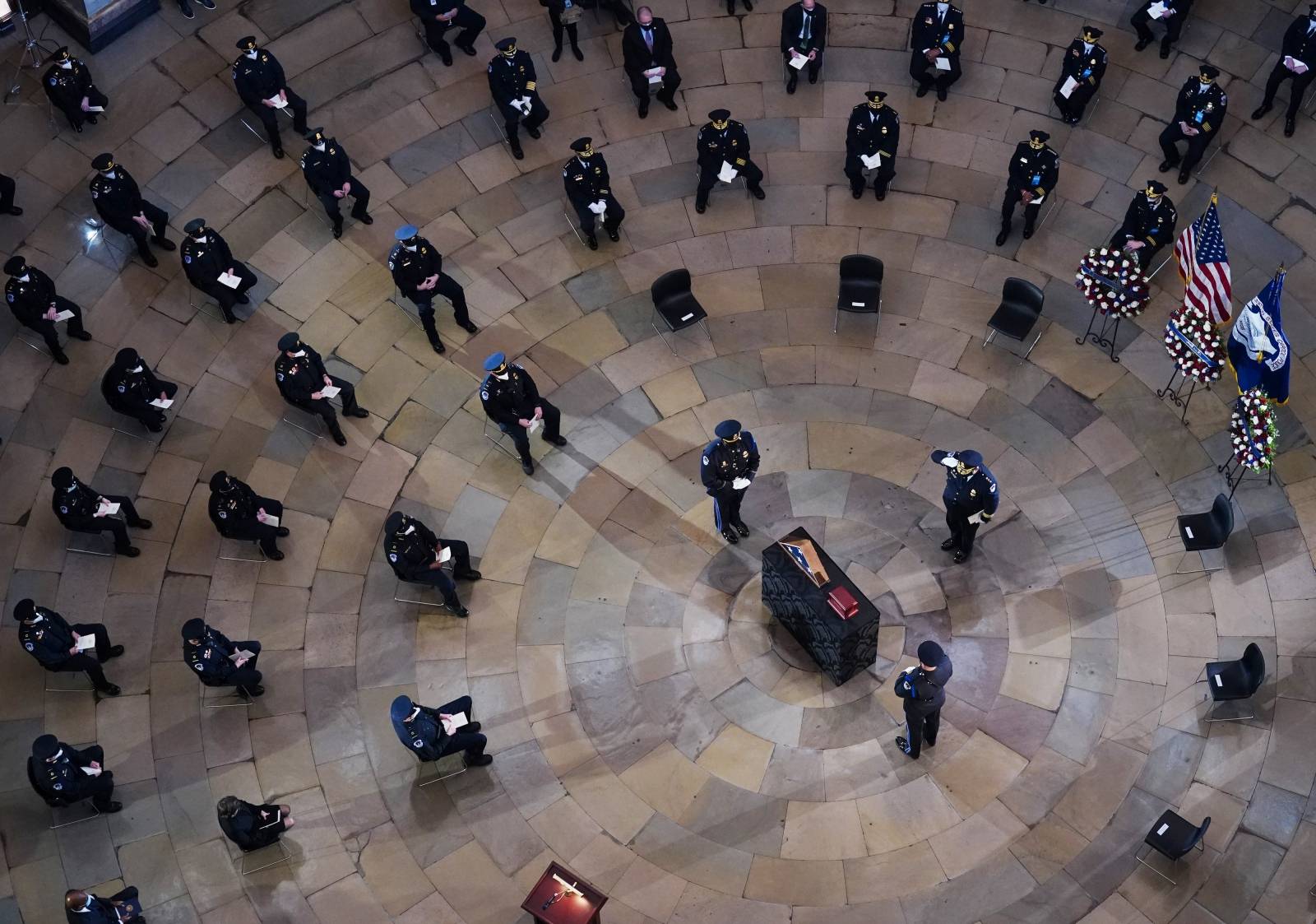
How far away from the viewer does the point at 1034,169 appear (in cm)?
2645

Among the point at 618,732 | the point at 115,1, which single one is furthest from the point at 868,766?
the point at 115,1

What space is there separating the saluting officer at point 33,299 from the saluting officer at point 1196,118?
66.6ft

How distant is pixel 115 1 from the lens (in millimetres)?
29359

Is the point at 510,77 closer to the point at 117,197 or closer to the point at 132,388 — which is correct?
the point at 117,197

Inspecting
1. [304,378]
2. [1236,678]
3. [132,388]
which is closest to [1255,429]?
[1236,678]

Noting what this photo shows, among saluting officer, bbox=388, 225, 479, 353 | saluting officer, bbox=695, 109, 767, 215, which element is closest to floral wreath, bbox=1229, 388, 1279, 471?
saluting officer, bbox=695, 109, 767, 215

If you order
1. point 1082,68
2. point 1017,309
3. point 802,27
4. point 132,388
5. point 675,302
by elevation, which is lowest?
point 132,388

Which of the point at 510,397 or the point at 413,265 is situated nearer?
Result: the point at 510,397

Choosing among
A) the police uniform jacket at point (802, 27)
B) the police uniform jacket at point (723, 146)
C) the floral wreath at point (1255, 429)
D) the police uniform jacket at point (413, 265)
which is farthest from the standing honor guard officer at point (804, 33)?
the floral wreath at point (1255, 429)

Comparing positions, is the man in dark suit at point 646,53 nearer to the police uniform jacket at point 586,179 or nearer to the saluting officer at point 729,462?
the police uniform jacket at point 586,179

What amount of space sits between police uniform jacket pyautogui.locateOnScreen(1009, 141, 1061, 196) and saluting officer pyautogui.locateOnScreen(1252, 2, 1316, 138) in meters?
4.79

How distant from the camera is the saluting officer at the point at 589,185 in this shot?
26.8 meters

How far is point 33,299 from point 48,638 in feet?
21.4

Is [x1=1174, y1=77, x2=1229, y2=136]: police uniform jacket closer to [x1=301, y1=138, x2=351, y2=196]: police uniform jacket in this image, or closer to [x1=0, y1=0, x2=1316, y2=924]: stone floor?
[x1=0, y1=0, x2=1316, y2=924]: stone floor
